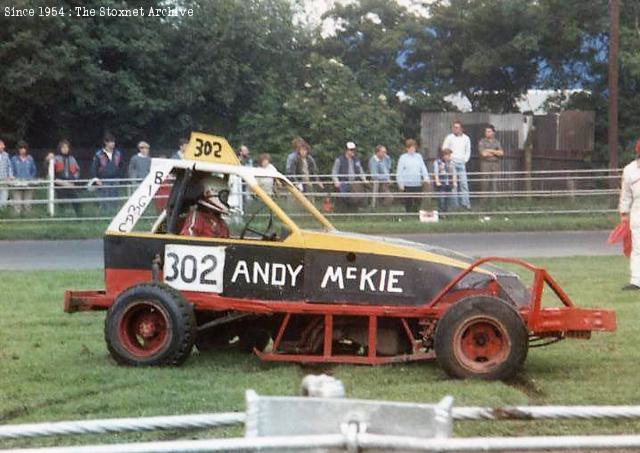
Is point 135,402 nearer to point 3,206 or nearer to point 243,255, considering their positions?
point 243,255

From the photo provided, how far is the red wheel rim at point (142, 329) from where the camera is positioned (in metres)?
9.52

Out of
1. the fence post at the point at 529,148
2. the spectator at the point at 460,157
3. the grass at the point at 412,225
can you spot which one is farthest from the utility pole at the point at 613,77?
the spectator at the point at 460,157

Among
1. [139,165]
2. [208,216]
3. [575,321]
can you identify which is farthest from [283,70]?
[575,321]

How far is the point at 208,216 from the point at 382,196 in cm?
1526

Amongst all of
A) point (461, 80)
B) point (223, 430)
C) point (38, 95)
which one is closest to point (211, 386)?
point (223, 430)

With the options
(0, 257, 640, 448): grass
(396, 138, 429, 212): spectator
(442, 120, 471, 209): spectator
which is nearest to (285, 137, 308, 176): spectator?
(396, 138, 429, 212): spectator

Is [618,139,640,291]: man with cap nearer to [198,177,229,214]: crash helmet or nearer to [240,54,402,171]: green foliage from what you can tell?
[198,177,229,214]: crash helmet

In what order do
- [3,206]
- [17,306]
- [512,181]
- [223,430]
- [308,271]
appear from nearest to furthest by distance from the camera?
[223,430] → [308,271] → [17,306] → [3,206] → [512,181]

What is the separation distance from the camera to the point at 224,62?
3450 cm

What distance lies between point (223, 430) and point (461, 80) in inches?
1213

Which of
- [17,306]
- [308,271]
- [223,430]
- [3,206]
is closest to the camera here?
[223,430]

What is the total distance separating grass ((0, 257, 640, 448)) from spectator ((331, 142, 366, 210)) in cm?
1332

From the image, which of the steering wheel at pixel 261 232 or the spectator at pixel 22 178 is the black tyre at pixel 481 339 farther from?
the spectator at pixel 22 178

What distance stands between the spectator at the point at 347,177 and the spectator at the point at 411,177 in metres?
0.82
